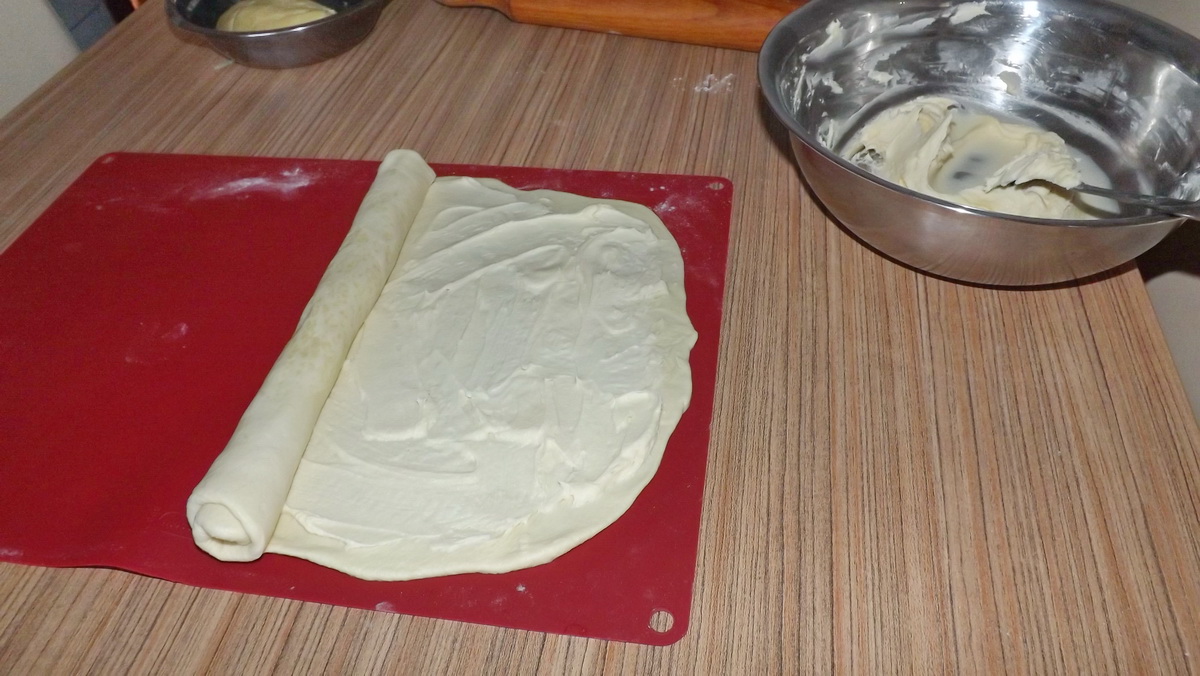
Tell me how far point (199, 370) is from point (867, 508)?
1.06 m

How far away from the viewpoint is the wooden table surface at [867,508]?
89cm

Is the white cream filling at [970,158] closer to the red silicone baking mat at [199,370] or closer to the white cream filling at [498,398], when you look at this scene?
the red silicone baking mat at [199,370]

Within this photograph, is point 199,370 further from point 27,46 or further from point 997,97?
point 27,46

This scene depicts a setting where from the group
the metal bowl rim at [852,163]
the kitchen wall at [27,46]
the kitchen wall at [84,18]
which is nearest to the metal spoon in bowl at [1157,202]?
the metal bowl rim at [852,163]

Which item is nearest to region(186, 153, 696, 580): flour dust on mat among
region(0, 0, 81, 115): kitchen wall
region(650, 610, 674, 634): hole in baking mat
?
region(650, 610, 674, 634): hole in baking mat

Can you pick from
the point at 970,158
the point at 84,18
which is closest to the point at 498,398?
the point at 970,158

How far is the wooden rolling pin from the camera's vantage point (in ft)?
5.63

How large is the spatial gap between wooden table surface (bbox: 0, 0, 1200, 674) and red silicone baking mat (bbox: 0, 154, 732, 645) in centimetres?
3

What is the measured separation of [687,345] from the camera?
1.16 meters

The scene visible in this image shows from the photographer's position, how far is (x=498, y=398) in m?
1.10

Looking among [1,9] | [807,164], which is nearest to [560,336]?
[807,164]

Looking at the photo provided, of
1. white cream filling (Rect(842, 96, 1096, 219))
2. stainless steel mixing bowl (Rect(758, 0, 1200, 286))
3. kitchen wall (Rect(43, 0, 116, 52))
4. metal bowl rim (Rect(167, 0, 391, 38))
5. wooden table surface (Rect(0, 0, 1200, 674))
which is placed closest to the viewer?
wooden table surface (Rect(0, 0, 1200, 674))

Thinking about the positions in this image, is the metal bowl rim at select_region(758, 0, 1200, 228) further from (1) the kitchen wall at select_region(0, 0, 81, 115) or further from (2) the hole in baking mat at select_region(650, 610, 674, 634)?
(1) the kitchen wall at select_region(0, 0, 81, 115)

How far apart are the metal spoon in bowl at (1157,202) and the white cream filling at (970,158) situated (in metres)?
0.04
